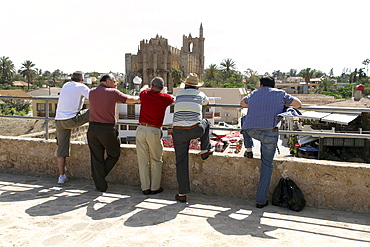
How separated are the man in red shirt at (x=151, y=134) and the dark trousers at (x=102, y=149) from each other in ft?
1.28

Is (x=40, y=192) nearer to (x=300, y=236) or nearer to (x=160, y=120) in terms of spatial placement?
(x=160, y=120)

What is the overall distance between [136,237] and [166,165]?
1.67 metres

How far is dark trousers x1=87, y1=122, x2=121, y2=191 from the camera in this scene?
4.47 meters

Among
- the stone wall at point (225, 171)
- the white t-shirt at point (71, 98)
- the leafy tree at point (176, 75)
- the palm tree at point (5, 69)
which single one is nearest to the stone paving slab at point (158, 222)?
the stone wall at point (225, 171)

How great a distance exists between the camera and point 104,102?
442cm

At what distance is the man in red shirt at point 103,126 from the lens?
4422 mm

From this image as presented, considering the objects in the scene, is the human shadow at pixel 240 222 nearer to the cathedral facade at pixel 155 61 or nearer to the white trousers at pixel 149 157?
the white trousers at pixel 149 157

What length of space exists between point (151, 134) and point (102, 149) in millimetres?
823

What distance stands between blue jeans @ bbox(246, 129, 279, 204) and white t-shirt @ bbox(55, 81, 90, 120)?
2.49 meters

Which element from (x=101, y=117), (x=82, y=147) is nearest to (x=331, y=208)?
(x=101, y=117)

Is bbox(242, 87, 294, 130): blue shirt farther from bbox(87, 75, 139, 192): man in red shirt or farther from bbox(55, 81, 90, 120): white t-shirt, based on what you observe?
bbox(55, 81, 90, 120): white t-shirt

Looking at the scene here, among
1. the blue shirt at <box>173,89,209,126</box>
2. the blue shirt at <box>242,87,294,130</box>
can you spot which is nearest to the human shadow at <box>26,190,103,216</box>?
the blue shirt at <box>173,89,209,126</box>

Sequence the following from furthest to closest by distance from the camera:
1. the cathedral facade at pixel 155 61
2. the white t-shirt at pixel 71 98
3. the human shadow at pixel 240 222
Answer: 1. the cathedral facade at pixel 155 61
2. the white t-shirt at pixel 71 98
3. the human shadow at pixel 240 222

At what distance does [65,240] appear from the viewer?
3098mm
